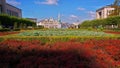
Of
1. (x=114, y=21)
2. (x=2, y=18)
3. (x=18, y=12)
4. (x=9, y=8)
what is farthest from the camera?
(x=18, y=12)

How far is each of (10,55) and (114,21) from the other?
173ft

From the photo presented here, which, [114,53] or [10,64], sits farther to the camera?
[114,53]

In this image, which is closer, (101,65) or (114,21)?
(101,65)

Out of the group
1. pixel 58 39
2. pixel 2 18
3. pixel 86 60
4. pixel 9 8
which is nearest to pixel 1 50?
pixel 86 60

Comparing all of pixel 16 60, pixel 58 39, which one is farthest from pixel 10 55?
pixel 58 39

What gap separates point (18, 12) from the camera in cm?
10381

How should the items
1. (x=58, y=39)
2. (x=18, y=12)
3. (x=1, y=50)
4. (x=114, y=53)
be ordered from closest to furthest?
1. (x=1, y=50)
2. (x=114, y=53)
3. (x=58, y=39)
4. (x=18, y=12)

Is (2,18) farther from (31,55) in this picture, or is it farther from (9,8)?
(31,55)

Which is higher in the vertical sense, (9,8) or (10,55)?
(9,8)

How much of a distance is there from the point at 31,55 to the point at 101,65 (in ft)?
6.21

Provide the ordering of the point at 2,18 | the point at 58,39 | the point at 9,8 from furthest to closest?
the point at 9,8 → the point at 2,18 → the point at 58,39

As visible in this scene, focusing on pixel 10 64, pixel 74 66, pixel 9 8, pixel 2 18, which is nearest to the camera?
pixel 74 66

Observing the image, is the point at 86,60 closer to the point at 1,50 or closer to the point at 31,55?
the point at 31,55

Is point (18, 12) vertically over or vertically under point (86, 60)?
over
